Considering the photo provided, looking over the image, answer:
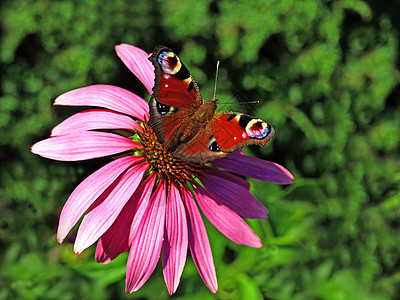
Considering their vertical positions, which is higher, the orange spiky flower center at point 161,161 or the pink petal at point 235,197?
the orange spiky flower center at point 161,161

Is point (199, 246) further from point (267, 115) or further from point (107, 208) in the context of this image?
point (267, 115)

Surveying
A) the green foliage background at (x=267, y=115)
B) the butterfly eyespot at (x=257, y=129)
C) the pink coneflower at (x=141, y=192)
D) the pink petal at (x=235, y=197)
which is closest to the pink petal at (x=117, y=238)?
the pink coneflower at (x=141, y=192)

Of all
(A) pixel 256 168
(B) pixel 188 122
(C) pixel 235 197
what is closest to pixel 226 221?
(C) pixel 235 197

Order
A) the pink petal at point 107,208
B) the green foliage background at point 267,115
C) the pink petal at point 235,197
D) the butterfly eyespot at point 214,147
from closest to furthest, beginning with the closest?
the pink petal at point 107,208
the butterfly eyespot at point 214,147
the pink petal at point 235,197
the green foliage background at point 267,115

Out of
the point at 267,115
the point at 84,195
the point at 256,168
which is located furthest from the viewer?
the point at 267,115

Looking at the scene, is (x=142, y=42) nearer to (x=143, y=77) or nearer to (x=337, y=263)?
(x=143, y=77)

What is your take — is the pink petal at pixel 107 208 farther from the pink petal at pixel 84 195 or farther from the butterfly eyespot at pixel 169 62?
the butterfly eyespot at pixel 169 62
